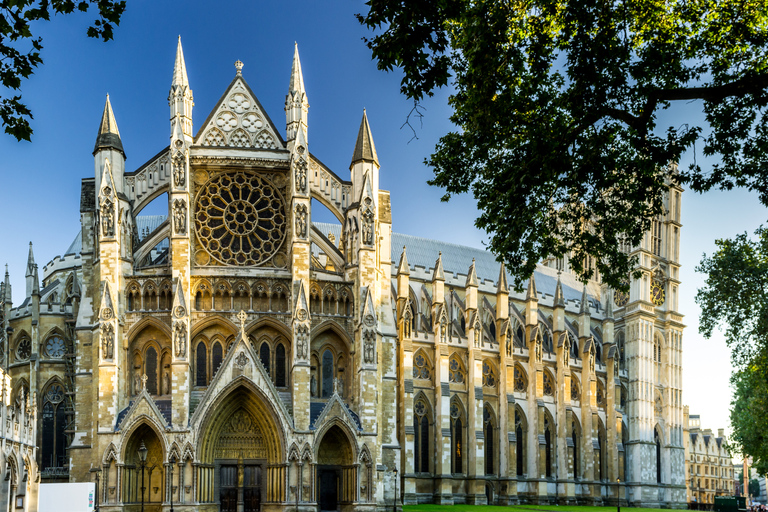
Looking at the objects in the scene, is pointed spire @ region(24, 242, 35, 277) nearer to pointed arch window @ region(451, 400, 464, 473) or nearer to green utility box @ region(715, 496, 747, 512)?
pointed arch window @ region(451, 400, 464, 473)

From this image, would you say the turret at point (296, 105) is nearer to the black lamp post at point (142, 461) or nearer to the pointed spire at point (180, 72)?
the pointed spire at point (180, 72)

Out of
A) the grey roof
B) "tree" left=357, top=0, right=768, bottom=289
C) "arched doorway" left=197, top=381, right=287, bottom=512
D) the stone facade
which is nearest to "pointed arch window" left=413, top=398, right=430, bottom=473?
the grey roof

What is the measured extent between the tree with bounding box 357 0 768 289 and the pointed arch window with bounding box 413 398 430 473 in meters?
35.3

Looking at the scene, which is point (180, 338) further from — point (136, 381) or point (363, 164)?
point (363, 164)

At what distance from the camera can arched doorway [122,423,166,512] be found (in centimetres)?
3816

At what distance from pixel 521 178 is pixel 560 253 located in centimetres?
254

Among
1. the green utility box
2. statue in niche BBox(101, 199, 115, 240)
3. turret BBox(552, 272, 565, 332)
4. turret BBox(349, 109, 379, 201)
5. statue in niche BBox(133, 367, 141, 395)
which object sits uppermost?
turret BBox(349, 109, 379, 201)

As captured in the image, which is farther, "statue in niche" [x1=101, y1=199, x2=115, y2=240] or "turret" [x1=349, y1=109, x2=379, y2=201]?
"turret" [x1=349, y1=109, x2=379, y2=201]

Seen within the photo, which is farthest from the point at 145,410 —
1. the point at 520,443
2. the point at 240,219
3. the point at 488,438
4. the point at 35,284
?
the point at 520,443

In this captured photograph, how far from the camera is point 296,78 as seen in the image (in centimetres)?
4375

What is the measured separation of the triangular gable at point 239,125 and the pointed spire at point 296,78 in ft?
6.49

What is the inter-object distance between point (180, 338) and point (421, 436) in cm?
2078

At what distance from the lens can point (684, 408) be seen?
7162cm

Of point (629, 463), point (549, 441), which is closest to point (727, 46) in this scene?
point (549, 441)
